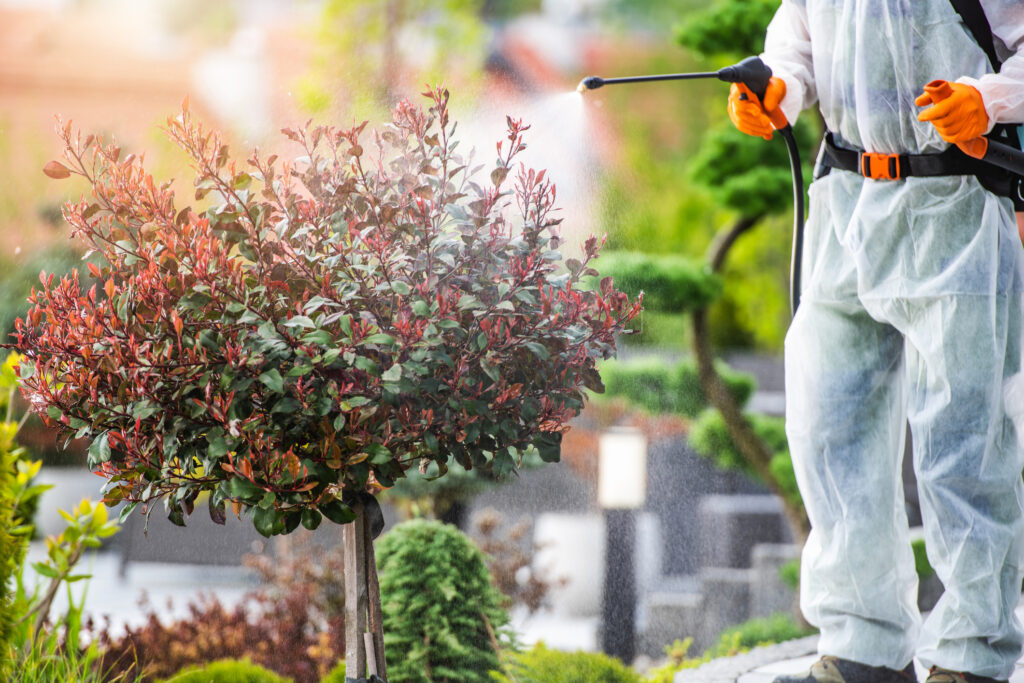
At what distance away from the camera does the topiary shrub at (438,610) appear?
2.26m

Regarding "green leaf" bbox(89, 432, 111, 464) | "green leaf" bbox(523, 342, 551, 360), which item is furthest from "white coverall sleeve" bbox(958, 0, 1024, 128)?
"green leaf" bbox(89, 432, 111, 464)

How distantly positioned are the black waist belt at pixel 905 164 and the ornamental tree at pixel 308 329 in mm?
523

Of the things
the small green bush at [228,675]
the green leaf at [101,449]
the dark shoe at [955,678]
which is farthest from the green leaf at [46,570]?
the dark shoe at [955,678]

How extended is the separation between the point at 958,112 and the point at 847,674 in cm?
97

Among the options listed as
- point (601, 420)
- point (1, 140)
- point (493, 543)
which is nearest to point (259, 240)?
point (493, 543)

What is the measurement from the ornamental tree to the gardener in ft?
1.54

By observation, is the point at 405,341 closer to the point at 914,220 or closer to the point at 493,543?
the point at 914,220

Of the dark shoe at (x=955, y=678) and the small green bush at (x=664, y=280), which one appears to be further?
the small green bush at (x=664, y=280)

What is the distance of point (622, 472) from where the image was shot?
4082mm

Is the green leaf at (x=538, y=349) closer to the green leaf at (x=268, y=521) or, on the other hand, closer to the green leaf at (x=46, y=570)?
the green leaf at (x=268, y=521)

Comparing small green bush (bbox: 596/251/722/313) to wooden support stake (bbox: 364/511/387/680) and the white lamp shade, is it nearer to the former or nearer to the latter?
the white lamp shade

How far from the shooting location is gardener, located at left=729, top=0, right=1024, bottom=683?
1738 mm

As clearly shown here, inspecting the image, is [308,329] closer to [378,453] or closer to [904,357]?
[378,453]

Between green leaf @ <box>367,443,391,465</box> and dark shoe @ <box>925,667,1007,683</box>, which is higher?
green leaf @ <box>367,443,391,465</box>
